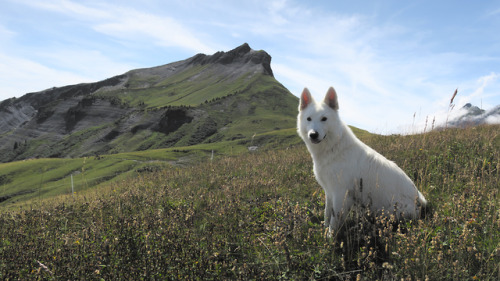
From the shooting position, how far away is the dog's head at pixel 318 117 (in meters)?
4.84

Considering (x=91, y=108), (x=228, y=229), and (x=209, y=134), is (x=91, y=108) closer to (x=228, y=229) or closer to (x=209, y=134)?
(x=209, y=134)

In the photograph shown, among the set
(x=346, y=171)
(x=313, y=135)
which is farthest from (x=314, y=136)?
(x=346, y=171)

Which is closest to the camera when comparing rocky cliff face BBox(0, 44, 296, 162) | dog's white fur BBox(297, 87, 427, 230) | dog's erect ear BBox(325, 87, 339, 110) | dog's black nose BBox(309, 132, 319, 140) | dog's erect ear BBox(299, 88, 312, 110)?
dog's white fur BBox(297, 87, 427, 230)

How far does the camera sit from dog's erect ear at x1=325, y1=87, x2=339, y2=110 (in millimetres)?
5242

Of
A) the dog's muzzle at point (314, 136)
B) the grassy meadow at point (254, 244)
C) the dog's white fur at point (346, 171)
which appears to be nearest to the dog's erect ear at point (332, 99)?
the dog's white fur at point (346, 171)

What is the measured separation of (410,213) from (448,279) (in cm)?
149

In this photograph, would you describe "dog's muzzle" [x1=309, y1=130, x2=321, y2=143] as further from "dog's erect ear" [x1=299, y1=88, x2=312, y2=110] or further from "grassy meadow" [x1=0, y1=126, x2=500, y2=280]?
"grassy meadow" [x1=0, y1=126, x2=500, y2=280]

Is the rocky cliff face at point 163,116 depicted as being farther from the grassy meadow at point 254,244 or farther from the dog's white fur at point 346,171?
the dog's white fur at point 346,171

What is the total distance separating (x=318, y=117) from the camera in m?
5.03

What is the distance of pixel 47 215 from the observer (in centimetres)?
614

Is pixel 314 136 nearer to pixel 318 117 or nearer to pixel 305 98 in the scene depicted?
pixel 318 117

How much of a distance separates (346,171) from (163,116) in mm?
106746

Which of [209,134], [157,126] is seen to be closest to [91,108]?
[157,126]

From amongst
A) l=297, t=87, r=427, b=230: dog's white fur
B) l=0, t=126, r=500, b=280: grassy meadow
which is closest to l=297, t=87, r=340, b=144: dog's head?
l=297, t=87, r=427, b=230: dog's white fur
